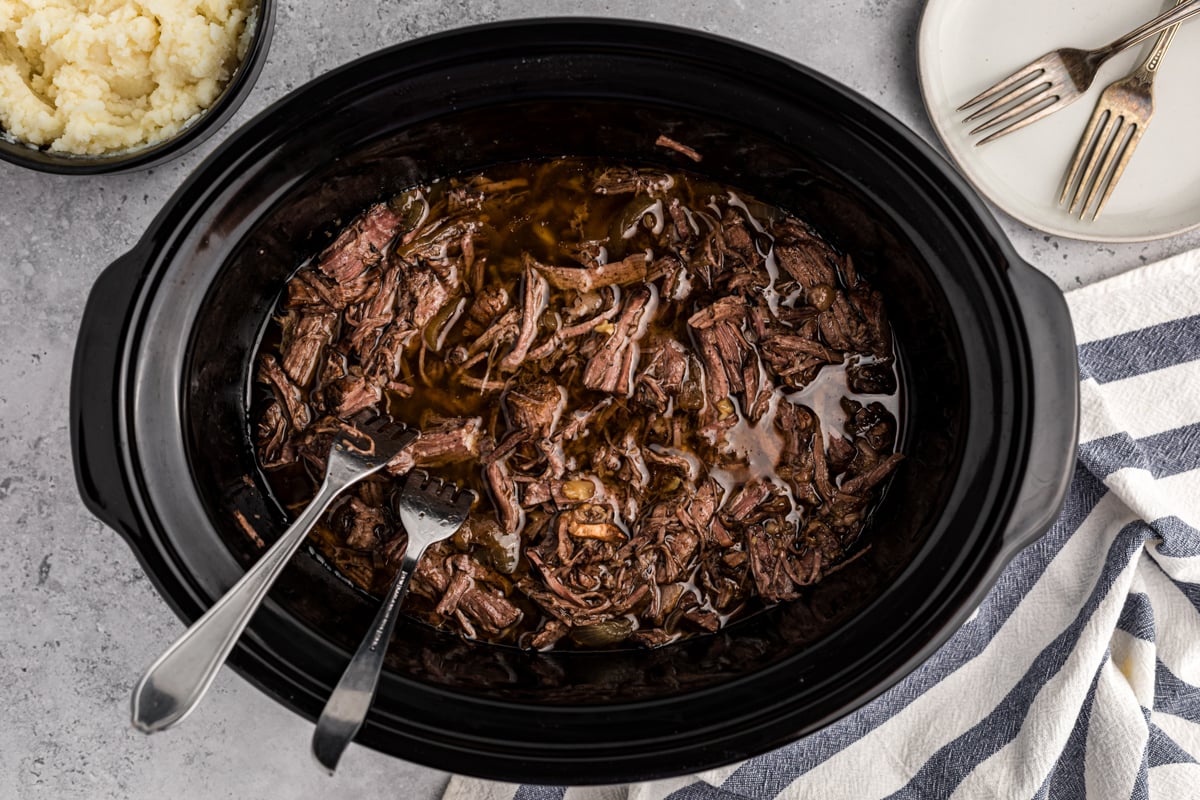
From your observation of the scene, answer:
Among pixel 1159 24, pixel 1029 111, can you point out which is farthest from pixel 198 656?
pixel 1159 24

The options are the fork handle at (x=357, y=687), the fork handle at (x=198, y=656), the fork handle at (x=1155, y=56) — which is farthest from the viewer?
the fork handle at (x=1155, y=56)

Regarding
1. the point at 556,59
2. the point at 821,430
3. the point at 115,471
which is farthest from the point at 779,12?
the point at 115,471

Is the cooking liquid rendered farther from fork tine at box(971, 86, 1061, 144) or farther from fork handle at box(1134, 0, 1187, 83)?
fork handle at box(1134, 0, 1187, 83)

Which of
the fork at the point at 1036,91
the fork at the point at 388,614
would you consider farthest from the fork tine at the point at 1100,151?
the fork at the point at 388,614

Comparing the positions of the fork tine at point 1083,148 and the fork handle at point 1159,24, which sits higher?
the fork handle at point 1159,24

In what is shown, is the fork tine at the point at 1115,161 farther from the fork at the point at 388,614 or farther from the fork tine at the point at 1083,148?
the fork at the point at 388,614

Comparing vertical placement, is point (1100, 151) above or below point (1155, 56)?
below

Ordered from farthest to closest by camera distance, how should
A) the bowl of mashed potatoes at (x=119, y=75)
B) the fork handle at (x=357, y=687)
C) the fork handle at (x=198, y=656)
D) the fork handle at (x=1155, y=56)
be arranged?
the fork handle at (x=1155, y=56) → the bowl of mashed potatoes at (x=119, y=75) → the fork handle at (x=357, y=687) → the fork handle at (x=198, y=656)

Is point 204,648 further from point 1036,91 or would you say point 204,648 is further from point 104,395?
point 1036,91
